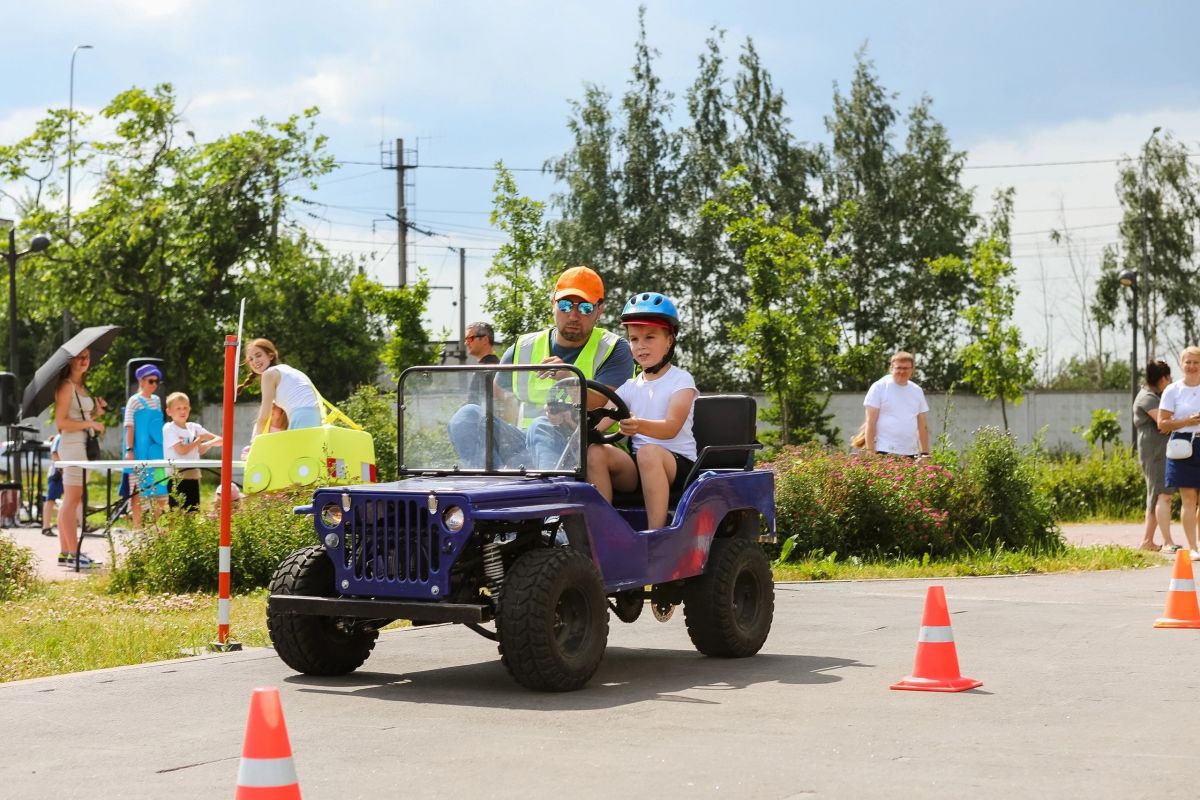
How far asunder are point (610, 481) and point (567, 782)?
3073 millimetres

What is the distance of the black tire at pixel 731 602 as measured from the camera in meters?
8.49

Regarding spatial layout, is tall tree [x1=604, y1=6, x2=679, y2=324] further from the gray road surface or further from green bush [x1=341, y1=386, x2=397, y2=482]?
the gray road surface

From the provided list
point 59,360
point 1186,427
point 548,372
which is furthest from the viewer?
point 59,360

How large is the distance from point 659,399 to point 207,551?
4868mm

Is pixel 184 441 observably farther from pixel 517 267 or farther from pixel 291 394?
pixel 517 267

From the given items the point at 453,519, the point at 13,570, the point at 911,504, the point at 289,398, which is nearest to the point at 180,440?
the point at 289,398

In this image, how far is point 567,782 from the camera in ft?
17.6

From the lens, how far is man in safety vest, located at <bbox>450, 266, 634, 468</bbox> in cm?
795

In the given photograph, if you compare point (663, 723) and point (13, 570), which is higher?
point (13, 570)

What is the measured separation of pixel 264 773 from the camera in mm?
4203

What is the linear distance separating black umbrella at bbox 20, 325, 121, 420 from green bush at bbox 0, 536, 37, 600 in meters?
4.05

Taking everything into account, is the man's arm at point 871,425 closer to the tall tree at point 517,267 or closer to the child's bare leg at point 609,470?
the child's bare leg at point 609,470

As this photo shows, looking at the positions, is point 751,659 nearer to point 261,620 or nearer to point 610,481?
point 610,481

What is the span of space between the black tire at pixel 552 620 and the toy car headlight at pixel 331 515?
3.16 feet
